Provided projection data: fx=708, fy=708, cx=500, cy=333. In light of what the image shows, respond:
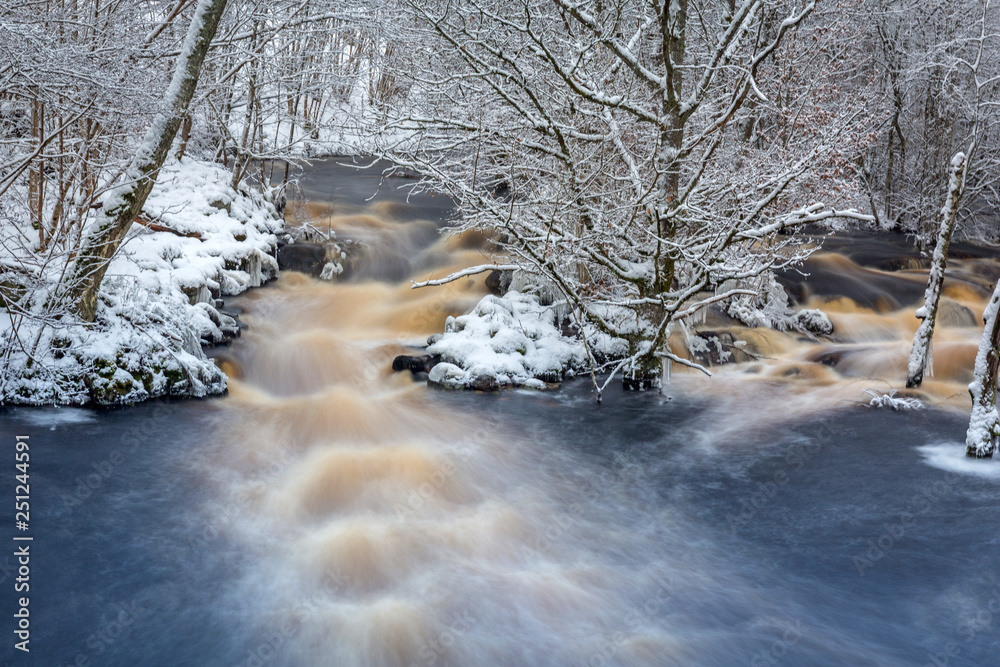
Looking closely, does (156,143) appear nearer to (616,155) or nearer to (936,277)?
(616,155)

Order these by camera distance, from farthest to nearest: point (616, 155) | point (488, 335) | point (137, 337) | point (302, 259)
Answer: point (302, 259), point (488, 335), point (616, 155), point (137, 337)

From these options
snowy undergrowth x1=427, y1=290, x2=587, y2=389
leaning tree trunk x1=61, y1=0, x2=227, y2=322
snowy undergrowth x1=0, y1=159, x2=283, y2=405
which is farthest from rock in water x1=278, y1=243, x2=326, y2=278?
leaning tree trunk x1=61, y1=0, x2=227, y2=322

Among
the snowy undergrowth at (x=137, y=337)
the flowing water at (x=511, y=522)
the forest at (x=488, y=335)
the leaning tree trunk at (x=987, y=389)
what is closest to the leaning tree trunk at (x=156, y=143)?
the forest at (x=488, y=335)

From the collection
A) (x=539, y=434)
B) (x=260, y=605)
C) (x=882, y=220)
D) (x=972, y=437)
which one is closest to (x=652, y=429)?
(x=539, y=434)

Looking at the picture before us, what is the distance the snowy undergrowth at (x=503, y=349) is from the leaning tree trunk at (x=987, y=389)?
4.80 meters

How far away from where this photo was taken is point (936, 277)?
8.69 metres

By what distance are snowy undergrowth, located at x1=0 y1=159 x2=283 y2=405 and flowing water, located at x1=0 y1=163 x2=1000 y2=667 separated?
34cm

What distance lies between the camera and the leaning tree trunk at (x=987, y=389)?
262 inches

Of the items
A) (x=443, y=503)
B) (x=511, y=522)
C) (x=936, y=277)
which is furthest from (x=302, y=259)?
(x=936, y=277)

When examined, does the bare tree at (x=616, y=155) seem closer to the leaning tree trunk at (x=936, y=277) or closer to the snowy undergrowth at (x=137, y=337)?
the leaning tree trunk at (x=936, y=277)

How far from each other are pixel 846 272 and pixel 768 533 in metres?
10.1

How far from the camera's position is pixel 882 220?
20.5m

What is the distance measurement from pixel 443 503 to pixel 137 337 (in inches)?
175

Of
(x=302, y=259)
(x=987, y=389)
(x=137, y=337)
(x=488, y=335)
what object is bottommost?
(x=137, y=337)
